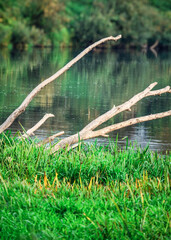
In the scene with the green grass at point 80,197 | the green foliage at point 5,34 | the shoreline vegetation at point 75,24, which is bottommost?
the green grass at point 80,197

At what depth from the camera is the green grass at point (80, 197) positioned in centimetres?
552

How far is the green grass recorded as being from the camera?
18.1 ft

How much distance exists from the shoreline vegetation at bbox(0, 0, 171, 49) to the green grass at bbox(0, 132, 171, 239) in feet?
174

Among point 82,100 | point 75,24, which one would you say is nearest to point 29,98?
point 82,100

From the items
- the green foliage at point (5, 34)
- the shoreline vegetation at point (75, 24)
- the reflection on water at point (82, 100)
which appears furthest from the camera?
the shoreline vegetation at point (75, 24)

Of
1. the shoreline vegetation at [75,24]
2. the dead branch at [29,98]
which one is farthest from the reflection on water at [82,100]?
the shoreline vegetation at [75,24]

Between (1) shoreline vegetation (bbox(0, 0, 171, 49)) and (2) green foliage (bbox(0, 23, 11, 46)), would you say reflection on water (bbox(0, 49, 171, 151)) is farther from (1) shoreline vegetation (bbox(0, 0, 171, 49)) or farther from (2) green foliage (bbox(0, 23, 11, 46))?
(1) shoreline vegetation (bbox(0, 0, 171, 49))

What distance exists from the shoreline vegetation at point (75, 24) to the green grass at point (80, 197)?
2082 inches

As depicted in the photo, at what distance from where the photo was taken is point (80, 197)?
625cm

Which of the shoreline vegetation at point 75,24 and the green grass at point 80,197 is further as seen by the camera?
the shoreline vegetation at point 75,24

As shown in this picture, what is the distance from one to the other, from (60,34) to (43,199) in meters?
68.7

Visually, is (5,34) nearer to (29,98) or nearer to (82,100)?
(82,100)

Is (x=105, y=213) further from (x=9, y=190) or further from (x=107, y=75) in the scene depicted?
(x=107, y=75)

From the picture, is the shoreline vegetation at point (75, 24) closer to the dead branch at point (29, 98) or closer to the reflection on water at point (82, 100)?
the reflection on water at point (82, 100)
